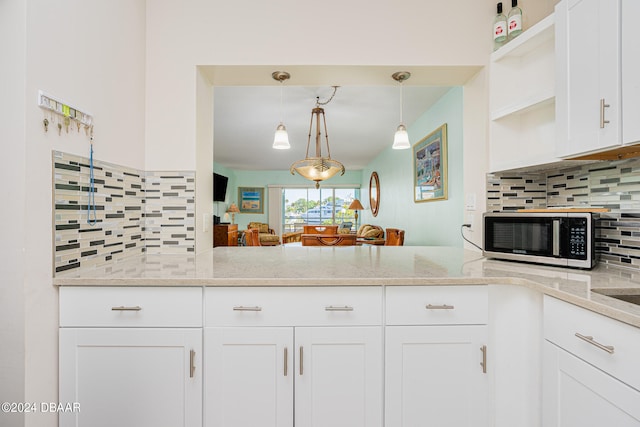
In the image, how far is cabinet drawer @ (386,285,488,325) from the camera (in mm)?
1090

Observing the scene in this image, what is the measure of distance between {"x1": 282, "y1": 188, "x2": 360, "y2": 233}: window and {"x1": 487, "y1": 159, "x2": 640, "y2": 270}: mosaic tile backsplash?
7216mm

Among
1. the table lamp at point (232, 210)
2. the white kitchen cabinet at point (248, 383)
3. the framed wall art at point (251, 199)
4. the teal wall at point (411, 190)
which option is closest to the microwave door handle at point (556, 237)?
the white kitchen cabinet at point (248, 383)

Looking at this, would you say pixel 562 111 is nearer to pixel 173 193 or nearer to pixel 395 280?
pixel 395 280

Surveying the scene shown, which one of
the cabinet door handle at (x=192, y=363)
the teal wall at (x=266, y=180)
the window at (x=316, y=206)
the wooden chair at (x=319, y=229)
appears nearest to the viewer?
the cabinet door handle at (x=192, y=363)

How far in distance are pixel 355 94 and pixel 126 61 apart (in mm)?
2250

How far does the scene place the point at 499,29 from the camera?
1.58 metres

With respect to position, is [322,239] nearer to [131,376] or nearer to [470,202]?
[470,202]

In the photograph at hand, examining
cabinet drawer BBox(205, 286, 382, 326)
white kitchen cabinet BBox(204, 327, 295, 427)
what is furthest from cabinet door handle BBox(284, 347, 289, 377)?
cabinet drawer BBox(205, 286, 382, 326)

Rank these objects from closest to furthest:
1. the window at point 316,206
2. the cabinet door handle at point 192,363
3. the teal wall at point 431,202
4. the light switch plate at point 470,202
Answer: the cabinet door handle at point 192,363
the light switch plate at point 470,202
the teal wall at point 431,202
the window at point 316,206

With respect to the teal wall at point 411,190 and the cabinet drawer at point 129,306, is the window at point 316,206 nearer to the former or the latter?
the teal wall at point 411,190

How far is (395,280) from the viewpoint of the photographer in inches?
42.2

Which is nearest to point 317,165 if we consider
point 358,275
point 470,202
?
point 470,202

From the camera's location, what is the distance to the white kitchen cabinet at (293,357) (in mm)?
1075

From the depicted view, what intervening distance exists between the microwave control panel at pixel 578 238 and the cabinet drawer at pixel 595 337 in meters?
0.35
